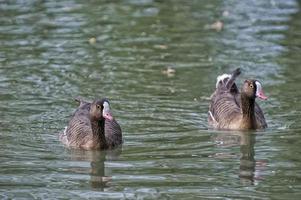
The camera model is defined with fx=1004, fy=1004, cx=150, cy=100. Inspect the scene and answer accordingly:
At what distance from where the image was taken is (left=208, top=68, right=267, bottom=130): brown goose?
16.9 m

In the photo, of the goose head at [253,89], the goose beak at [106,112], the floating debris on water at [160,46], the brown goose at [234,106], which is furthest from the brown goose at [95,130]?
the floating debris on water at [160,46]

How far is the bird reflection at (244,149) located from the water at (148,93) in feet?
0.08

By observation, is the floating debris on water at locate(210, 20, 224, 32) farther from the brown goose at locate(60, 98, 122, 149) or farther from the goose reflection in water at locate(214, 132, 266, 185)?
the brown goose at locate(60, 98, 122, 149)

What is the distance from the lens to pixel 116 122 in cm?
1622

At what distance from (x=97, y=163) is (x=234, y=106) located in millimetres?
3951

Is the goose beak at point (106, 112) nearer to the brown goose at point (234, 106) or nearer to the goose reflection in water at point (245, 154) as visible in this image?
the goose reflection in water at point (245, 154)

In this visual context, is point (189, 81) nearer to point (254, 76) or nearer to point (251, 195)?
point (254, 76)

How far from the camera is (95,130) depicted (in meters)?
15.6

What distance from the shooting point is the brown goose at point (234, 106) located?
55.4ft

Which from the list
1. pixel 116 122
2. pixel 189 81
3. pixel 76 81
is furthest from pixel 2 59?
pixel 116 122

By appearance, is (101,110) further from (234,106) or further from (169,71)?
(169,71)

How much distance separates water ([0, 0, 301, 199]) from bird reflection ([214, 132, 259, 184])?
0.08 ft

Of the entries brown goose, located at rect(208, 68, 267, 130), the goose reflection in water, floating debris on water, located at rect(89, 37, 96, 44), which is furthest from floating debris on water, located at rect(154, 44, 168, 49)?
the goose reflection in water

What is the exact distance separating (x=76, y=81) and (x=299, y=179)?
6.98 metres
